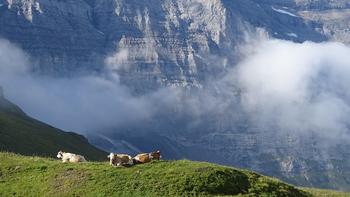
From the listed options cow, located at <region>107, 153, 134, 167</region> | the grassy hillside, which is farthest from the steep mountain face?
cow, located at <region>107, 153, 134, 167</region>

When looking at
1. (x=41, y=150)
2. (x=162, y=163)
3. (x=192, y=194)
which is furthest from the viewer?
(x=41, y=150)

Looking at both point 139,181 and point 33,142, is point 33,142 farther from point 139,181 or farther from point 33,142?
point 139,181

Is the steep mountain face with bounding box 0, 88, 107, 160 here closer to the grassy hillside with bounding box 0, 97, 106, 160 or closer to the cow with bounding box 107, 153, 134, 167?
the grassy hillside with bounding box 0, 97, 106, 160

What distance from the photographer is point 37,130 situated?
19625 centimetres

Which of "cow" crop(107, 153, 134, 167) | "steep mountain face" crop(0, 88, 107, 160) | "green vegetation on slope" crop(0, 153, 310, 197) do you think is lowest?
"steep mountain face" crop(0, 88, 107, 160)

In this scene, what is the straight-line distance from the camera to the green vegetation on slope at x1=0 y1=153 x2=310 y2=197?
4841cm

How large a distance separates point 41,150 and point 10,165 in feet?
343

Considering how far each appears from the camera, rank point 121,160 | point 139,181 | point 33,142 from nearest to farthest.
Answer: point 139,181
point 121,160
point 33,142

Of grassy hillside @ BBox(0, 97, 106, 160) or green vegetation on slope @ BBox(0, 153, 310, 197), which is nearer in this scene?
green vegetation on slope @ BBox(0, 153, 310, 197)

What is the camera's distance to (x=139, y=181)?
49.2m

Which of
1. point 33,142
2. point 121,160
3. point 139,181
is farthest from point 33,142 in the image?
point 139,181

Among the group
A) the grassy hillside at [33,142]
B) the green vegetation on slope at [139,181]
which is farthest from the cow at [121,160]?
the grassy hillside at [33,142]

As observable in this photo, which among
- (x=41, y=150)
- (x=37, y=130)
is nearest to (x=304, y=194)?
(x=41, y=150)

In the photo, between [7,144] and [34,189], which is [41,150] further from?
[34,189]
